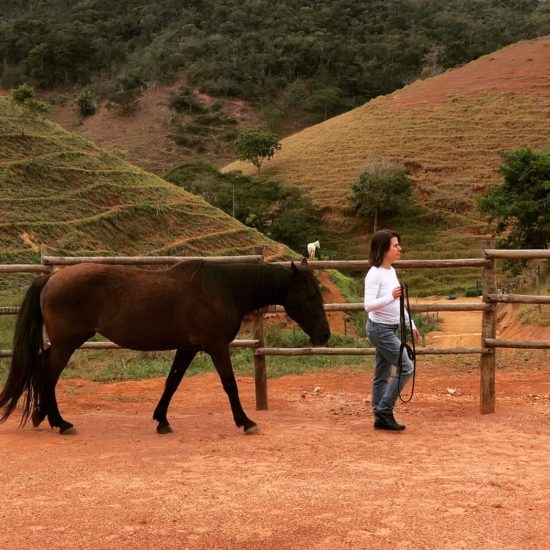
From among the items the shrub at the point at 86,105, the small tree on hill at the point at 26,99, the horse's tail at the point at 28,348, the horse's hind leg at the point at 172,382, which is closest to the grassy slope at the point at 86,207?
the small tree on hill at the point at 26,99

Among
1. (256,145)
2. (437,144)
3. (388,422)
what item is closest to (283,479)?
(388,422)

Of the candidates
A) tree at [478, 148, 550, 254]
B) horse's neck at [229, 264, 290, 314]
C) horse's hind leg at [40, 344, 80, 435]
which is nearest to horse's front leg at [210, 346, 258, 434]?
horse's neck at [229, 264, 290, 314]

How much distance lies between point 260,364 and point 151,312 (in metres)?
1.53

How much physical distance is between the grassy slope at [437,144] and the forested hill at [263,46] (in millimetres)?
18515

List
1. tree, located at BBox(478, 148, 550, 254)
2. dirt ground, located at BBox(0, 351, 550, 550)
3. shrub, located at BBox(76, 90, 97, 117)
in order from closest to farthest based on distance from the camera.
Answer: dirt ground, located at BBox(0, 351, 550, 550)
tree, located at BBox(478, 148, 550, 254)
shrub, located at BBox(76, 90, 97, 117)

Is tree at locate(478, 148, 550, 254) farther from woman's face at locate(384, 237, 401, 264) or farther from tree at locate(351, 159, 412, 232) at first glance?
woman's face at locate(384, 237, 401, 264)

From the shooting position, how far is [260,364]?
6199 mm

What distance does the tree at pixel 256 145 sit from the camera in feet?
153

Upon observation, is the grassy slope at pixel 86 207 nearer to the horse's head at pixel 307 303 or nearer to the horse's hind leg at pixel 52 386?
the horse's hind leg at pixel 52 386

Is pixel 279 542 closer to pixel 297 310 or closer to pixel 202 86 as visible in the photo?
pixel 297 310

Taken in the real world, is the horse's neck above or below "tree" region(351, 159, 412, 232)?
below

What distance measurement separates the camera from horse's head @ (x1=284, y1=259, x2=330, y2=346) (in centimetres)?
516

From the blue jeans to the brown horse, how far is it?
0.41 m

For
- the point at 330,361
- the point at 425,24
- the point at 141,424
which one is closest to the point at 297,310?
the point at 141,424
